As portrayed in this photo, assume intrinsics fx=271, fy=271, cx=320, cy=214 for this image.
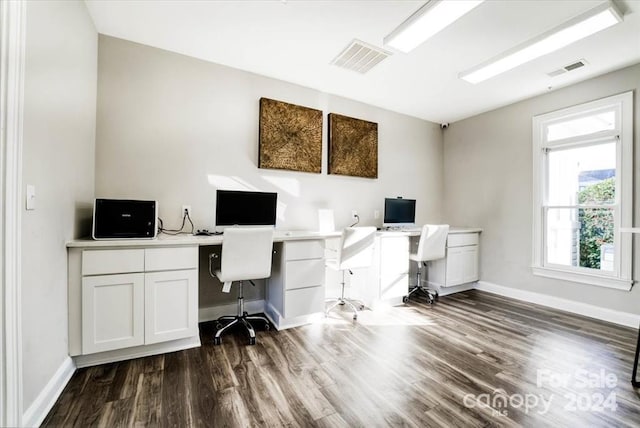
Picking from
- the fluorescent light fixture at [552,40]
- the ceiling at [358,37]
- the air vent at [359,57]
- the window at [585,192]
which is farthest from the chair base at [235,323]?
the window at [585,192]

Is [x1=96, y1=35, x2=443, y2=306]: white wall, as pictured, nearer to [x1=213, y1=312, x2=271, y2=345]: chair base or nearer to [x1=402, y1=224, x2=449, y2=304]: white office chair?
[x1=213, y1=312, x2=271, y2=345]: chair base

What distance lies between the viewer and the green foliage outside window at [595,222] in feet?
9.75

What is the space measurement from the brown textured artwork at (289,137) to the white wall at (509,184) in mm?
2514

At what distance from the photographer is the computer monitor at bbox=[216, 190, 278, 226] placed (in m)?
2.60

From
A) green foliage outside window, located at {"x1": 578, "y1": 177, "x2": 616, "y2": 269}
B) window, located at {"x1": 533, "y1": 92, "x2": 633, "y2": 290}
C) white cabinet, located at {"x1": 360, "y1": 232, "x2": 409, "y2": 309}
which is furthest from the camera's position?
white cabinet, located at {"x1": 360, "y1": 232, "x2": 409, "y2": 309}

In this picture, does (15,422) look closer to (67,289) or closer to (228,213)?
(67,289)

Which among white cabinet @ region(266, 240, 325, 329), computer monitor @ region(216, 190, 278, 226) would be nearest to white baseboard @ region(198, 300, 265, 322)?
white cabinet @ region(266, 240, 325, 329)

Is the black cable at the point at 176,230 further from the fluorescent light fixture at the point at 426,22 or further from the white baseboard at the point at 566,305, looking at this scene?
the white baseboard at the point at 566,305

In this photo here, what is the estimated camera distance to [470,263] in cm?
396

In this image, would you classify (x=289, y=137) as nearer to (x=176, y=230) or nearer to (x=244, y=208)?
(x=244, y=208)

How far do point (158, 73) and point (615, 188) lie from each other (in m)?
4.85

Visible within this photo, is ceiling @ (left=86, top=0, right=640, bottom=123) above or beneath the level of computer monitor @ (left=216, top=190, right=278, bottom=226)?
above

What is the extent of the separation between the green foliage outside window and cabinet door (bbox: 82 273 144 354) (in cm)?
454

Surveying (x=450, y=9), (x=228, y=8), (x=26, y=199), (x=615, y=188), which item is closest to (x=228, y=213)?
(x=26, y=199)
